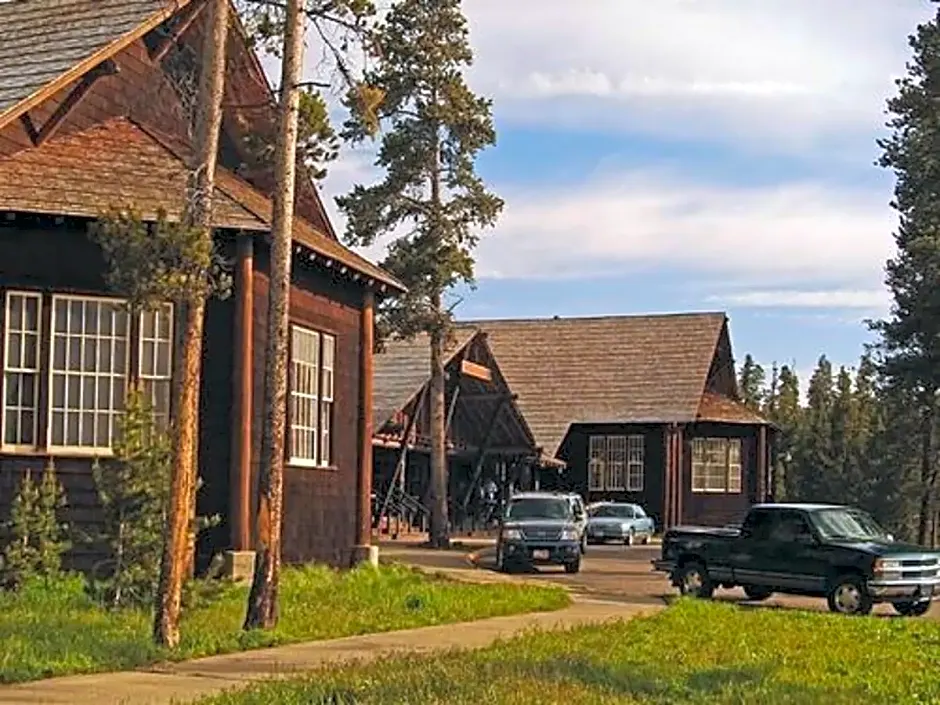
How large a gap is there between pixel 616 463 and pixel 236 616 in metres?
43.4

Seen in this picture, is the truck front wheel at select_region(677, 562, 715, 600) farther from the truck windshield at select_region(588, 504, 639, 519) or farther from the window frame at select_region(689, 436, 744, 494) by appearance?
the window frame at select_region(689, 436, 744, 494)

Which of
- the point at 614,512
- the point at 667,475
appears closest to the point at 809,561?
the point at 614,512

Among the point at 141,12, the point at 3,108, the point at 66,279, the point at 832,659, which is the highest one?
the point at 141,12

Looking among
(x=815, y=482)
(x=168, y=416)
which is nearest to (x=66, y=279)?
(x=168, y=416)

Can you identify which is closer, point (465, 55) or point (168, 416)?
point (168, 416)

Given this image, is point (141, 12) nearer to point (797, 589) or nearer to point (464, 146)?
point (797, 589)

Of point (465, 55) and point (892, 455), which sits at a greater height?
point (465, 55)

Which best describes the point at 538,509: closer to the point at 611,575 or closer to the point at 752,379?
the point at 611,575

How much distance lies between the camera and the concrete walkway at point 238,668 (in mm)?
14039

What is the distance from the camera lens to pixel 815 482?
6638 centimetres

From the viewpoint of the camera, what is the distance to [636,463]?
62094mm

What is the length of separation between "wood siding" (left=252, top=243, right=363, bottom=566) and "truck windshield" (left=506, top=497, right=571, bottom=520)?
8.27m

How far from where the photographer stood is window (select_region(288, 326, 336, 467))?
26.3m

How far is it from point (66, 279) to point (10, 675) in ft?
29.7
